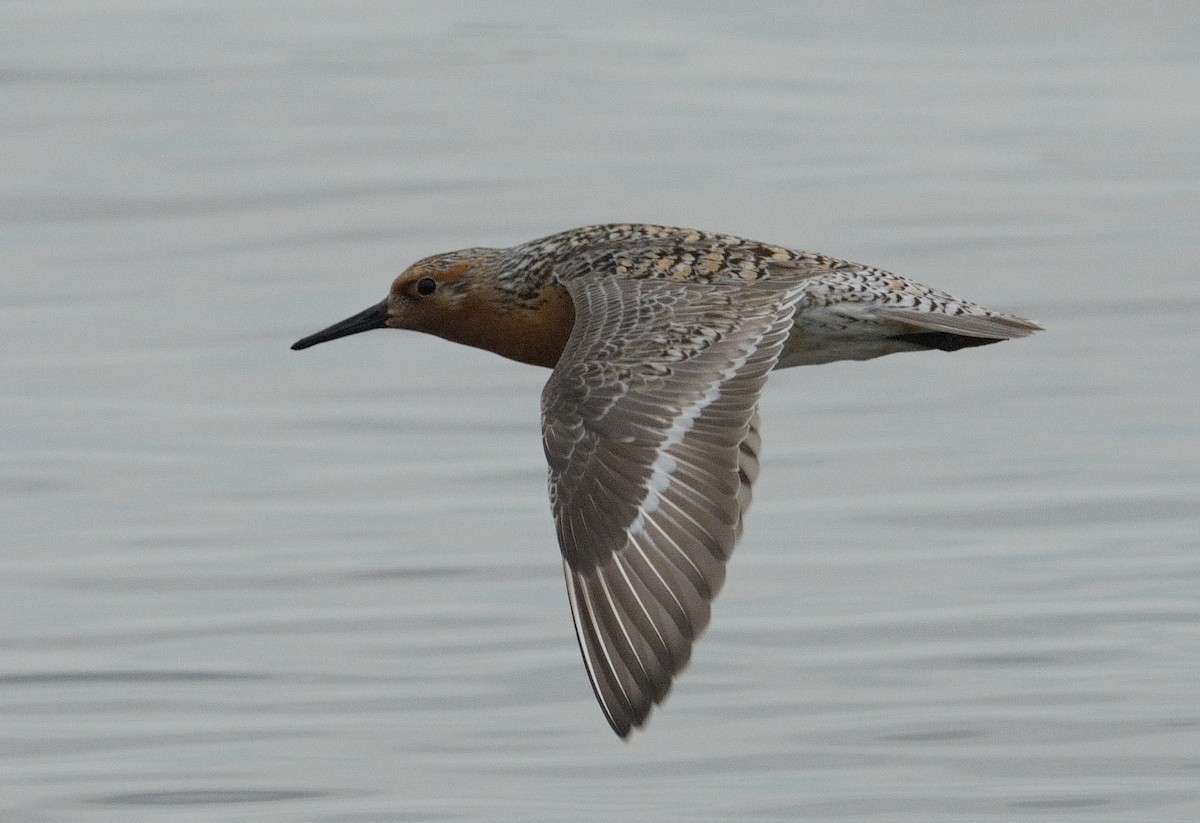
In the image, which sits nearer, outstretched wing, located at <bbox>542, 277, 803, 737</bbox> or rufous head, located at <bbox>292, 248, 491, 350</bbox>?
outstretched wing, located at <bbox>542, 277, 803, 737</bbox>

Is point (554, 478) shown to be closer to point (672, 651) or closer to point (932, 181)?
point (672, 651)

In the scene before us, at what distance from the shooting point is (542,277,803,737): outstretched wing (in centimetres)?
841

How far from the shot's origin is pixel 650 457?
9.09m

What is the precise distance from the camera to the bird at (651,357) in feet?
28.1

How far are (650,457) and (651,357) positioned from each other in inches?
21.5

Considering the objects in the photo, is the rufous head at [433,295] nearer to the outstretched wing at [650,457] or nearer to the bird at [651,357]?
the bird at [651,357]

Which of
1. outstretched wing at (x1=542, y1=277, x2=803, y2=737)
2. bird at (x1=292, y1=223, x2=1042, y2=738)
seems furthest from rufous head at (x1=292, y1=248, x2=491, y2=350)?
outstretched wing at (x1=542, y1=277, x2=803, y2=737)

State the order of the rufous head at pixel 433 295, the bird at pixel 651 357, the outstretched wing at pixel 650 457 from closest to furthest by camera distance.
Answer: the outstretched wing at pixel 650 457
the bird at pixel 651 357
the rufous head at pixel 433 295

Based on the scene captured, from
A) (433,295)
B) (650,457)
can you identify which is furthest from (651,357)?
(433,295)

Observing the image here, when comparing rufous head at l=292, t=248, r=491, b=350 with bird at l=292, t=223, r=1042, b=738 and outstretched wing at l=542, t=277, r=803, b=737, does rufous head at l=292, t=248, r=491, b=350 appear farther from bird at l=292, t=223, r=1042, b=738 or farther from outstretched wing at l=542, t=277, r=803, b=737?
outstretched wing at l=542, t=277, r=803, b=737

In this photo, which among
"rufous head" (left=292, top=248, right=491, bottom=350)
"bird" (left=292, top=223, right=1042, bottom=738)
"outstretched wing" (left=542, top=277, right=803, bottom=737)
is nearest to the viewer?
"outstretched wing" (left=542, top=277, right=803, bottom=737)

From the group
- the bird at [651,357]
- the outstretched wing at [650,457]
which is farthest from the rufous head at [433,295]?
Result: the outstretched wing at [650,457]

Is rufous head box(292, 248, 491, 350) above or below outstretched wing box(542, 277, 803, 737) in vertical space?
below

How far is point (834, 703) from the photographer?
11.6 metres
